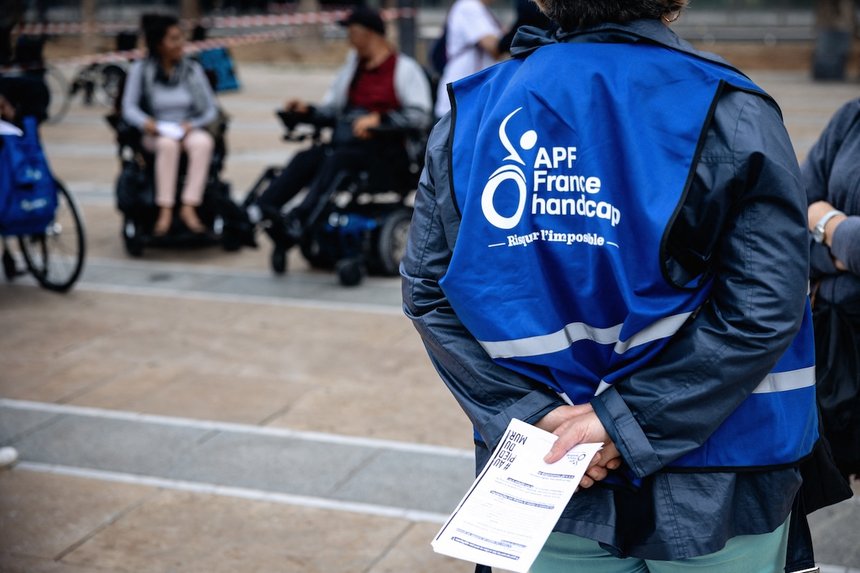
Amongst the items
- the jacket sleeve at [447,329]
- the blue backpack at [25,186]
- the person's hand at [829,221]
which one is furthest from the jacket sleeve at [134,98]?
the jacket sleeve at [447,329]

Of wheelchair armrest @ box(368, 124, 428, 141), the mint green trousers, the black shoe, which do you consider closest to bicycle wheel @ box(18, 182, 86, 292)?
the black shoe

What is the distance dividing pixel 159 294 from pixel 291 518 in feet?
12.0

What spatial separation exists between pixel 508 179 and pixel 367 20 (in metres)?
5.94

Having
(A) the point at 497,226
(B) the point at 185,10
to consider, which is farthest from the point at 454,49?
(B) the point at 185,10

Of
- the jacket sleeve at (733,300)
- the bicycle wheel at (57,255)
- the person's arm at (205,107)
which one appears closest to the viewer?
the jacket sleeve at (733,300)

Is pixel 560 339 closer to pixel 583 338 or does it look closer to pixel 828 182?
pixel 583 338

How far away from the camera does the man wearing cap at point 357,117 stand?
7.55 meters

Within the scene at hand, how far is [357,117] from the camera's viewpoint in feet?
25.1

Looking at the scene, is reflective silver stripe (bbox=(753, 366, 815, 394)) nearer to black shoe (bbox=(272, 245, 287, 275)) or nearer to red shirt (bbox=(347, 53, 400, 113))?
red shirt (bbox=(347, 53, 400, 113))

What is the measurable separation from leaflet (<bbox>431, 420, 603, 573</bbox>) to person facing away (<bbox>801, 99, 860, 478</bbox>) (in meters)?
1.20

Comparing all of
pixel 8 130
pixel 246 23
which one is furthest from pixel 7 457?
pixel 246 23

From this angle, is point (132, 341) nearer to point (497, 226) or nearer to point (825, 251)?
point (825, 251)

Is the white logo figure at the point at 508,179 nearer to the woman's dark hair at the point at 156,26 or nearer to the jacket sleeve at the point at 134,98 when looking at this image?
the jacket sleeve at the point at 134,98

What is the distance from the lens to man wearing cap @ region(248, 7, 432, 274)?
7.55 metres
